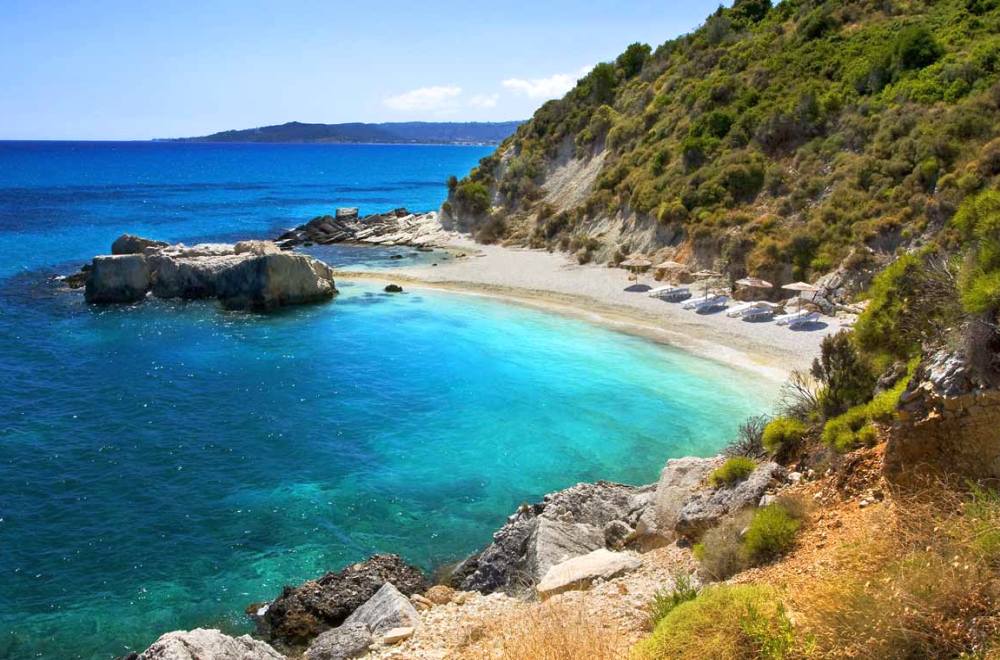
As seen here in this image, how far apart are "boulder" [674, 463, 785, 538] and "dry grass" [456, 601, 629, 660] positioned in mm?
3764

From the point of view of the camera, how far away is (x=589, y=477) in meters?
20.7

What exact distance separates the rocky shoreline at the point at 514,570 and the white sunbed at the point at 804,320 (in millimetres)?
18750

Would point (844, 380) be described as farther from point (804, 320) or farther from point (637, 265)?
point (637, 265)

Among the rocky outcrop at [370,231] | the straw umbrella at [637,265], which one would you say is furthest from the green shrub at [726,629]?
the rocky outcrop at [370,231]

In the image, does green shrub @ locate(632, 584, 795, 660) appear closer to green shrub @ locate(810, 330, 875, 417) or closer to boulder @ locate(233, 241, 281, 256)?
green shrub @ locate(810, 330, 875, 417)

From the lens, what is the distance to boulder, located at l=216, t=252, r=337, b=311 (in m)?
42.0

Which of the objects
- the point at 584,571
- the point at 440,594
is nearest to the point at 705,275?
the point at 440,594

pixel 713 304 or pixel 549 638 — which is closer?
pixel 549 638

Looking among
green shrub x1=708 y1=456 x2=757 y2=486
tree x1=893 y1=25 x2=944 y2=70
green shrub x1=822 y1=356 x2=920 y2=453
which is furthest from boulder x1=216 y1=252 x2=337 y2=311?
tree x1=893 y1=25 x2=944 y2=70

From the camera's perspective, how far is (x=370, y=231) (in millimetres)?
67438

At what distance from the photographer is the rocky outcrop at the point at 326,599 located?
14.0m

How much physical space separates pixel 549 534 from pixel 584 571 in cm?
239

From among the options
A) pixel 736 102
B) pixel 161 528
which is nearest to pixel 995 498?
pixel 161 528

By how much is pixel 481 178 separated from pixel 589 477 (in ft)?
170
